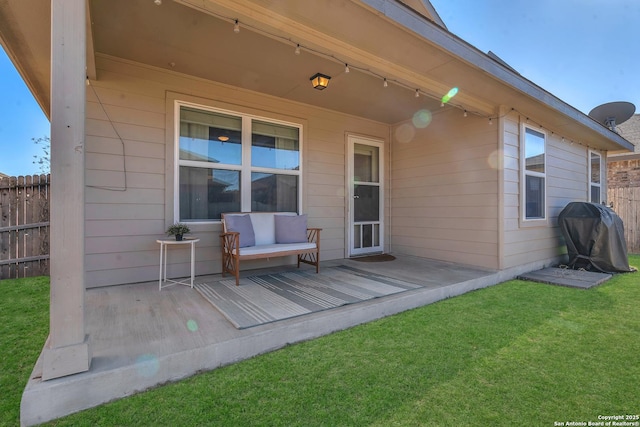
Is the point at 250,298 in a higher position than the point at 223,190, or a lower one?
lower

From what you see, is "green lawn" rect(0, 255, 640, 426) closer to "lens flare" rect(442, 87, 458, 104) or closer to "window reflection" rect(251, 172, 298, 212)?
"window reflection" rect(251, 172, 298, 212)

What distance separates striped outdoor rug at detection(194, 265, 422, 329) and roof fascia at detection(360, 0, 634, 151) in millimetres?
2513

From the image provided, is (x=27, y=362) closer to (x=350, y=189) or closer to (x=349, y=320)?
Result: (x=349, y=320)

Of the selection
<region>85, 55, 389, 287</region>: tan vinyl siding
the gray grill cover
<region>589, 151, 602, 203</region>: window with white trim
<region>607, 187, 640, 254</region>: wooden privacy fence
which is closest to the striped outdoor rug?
<region>85, 55, 389, 287</region>: tan vinyl siding

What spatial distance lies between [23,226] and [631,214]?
1240 centimetres

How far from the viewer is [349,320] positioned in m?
2.64

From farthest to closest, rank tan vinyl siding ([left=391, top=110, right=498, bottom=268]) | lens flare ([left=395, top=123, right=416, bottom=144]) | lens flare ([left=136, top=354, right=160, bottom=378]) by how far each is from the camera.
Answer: lens flare ([left=395, top=123, right=416, bottom=144]), tan vinyl siding ([left=391, top=110, right=498, bottom=268]), lens flare ([left=136, top=354, right=160, bottom=378])

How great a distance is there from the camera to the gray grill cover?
4789 mm

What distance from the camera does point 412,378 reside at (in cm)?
186

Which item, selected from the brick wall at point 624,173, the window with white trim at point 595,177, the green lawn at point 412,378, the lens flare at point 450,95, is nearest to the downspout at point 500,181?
the lens flare at point 450,95

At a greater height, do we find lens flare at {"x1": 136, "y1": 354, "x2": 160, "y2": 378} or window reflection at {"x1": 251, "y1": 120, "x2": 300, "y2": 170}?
window reflection at {"x1": 251, "y1": 120, "x2": 300, "y2": 170}

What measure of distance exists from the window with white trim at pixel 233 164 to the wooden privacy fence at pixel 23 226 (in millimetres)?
2542

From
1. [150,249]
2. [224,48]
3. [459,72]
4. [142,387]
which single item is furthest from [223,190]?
[459,72]

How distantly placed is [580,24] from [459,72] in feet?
20.1
